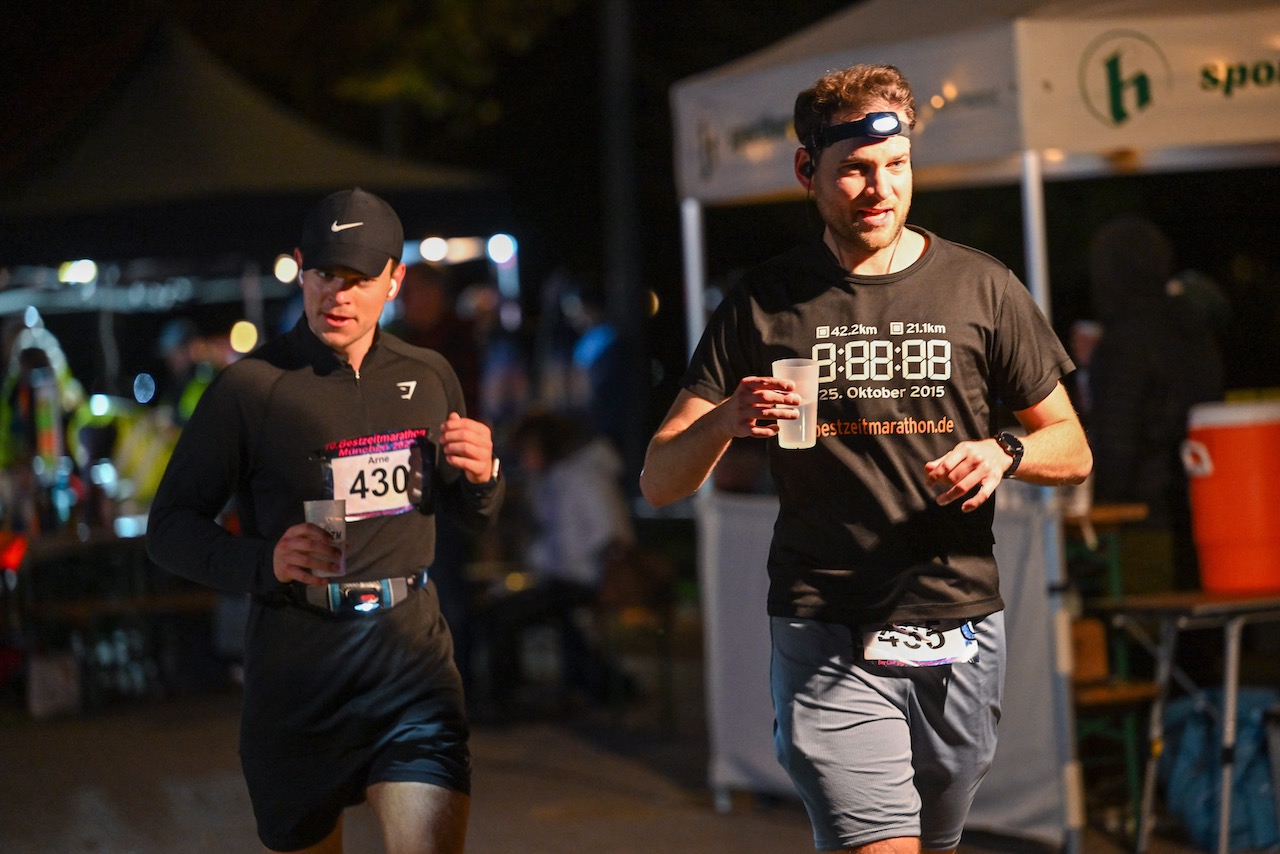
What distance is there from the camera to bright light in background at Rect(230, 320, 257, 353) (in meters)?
18.2

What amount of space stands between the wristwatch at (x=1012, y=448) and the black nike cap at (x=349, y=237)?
1.55 metres

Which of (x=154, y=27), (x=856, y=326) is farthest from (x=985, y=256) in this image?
(x=154, y=27)

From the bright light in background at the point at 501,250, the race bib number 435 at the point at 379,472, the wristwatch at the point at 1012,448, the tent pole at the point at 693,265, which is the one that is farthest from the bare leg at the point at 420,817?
the bright light in background at the point at 501,250

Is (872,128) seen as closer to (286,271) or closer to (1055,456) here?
(1055,456)

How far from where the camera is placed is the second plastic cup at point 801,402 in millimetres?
3518

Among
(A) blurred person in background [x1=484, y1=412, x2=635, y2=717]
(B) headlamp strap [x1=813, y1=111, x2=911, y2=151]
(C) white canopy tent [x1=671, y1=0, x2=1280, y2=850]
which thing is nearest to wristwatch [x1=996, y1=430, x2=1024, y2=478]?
(B) headlamp strap [x1=813, y1=111, x2=911, y2=151]

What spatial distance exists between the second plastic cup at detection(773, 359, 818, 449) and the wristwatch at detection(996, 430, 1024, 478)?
0.39 metres

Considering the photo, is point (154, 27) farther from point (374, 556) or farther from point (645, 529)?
point (374, 556)

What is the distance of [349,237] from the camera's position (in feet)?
13.5

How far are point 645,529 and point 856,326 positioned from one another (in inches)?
539

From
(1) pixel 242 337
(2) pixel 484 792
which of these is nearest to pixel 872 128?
(2) pixel 484 792

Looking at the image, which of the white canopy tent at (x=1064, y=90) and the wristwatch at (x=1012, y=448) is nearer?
the wristwatch at (x=1012, y=448)

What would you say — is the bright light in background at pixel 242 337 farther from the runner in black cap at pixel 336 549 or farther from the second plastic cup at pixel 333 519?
the second plastic cup at pixel 333 519

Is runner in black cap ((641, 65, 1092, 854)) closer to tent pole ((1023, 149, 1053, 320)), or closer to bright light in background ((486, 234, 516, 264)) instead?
tent pole ((1023, 149, 1053, 320))
